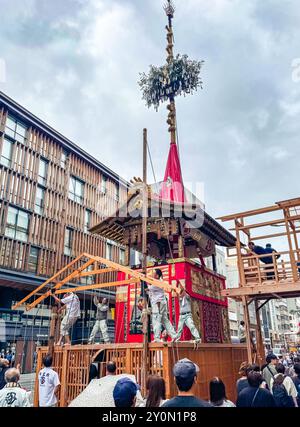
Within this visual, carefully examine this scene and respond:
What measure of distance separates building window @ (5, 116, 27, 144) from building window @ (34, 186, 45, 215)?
425cm

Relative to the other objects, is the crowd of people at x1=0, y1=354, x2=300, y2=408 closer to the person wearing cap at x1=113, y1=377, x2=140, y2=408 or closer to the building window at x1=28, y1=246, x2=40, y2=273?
the person wearing cap at x1=113, y1=377, x2=140, y2=408

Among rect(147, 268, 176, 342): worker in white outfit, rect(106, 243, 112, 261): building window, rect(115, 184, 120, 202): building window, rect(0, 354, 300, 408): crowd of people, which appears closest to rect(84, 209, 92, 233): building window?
rect(106, 243, 112, 261): building window

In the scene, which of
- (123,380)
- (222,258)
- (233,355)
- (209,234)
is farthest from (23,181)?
(222,258)

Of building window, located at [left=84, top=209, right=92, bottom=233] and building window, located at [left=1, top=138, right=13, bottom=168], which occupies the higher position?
building window, located at [left=1, top=138, right=13, bottom=168]

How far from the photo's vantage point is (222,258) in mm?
56812

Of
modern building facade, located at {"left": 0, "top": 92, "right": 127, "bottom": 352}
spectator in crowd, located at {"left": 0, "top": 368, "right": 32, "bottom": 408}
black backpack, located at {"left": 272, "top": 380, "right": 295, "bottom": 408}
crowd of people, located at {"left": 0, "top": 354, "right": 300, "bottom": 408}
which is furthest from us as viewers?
modern building facade, located at {"left": 0, "top": 92, "right": 127, "bottom": 352}

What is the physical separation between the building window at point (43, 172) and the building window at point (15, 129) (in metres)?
2.47

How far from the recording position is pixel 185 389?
314 centimetres

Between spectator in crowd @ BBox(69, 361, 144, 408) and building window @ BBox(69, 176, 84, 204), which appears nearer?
spectator in crowd @ BBox(69, 361, 144, 408)

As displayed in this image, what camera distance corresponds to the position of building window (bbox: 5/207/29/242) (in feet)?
81.4

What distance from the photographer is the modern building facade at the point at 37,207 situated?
23.7 meters

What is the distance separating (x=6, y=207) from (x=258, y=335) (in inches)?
787

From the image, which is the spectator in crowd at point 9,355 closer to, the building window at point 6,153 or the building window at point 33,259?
the building window at point 33,259

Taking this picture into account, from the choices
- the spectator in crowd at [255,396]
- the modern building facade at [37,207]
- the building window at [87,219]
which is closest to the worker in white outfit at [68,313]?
the spectator in crowd at [255,396]
